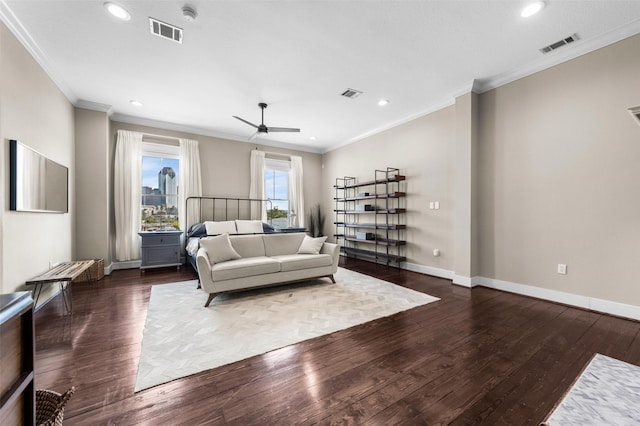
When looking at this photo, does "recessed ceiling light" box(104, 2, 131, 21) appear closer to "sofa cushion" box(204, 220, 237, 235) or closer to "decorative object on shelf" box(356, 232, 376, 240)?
"sofa cushion" box(204, 220, 237, 235)

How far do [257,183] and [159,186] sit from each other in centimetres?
209

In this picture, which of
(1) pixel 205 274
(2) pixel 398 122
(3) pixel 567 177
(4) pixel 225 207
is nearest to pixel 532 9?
(3) pixel 567 177

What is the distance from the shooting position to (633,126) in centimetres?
271

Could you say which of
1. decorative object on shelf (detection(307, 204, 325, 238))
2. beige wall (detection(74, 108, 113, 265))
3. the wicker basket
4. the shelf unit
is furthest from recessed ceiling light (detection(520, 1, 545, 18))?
beige wall (detection(74, 108, 113, 265))

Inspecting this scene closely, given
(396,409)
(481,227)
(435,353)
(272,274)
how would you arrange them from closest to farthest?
(396,409), (435,353), (272,274), (481,227)

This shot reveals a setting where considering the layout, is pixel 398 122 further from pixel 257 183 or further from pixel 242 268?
pixel 242 268

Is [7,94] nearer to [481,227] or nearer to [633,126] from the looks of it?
[481,227]

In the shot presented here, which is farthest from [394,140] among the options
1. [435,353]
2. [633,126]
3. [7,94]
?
[7,94]

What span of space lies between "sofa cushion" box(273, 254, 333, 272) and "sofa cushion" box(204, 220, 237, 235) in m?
1.96

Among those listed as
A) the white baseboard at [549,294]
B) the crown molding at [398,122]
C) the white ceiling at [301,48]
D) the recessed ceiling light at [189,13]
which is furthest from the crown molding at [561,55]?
the recessed ceiling light at [189,13]

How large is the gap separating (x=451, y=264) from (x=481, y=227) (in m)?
0.78

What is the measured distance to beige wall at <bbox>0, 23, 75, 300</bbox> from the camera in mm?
2506

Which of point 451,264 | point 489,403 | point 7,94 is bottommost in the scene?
point 489,403

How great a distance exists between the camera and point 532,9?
2.40 m
